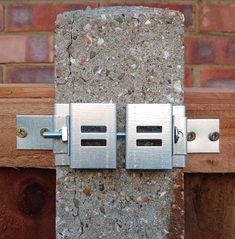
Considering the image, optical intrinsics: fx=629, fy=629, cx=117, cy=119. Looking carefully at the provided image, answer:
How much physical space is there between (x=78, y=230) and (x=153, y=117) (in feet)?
0.75

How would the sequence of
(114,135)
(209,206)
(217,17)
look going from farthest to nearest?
(217,17) → (209,206) → (114,135)

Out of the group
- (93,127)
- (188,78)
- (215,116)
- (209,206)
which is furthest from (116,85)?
(188,78)

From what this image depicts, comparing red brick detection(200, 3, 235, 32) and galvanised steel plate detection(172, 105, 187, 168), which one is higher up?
red brick detection(200, 3, 235, 32)

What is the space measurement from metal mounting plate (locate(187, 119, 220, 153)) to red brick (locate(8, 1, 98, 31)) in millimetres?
784

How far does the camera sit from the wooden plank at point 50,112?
1.10 metres

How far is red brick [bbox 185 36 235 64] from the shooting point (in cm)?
176

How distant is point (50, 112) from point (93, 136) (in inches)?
4.4

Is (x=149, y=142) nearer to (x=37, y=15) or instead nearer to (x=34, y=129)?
(x=34, y=129)

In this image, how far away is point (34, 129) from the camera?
1082mm

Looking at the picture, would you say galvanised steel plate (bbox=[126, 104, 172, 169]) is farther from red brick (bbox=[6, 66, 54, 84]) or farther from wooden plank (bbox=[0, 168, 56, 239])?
red brick (bbox=[6, 66, 54, 84])

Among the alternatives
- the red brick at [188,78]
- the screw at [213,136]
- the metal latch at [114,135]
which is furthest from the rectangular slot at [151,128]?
the red brick at [188,78]

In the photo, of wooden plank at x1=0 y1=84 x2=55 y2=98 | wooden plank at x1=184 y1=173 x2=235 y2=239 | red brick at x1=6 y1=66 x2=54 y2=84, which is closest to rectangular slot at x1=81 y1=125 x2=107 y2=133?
wooden plank at x1=0 y1=84 x2=55 y2=98

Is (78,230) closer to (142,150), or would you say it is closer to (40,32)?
(142,150)

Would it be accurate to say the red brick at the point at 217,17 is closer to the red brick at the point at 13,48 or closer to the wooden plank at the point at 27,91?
the red brick at the point at 13,48
